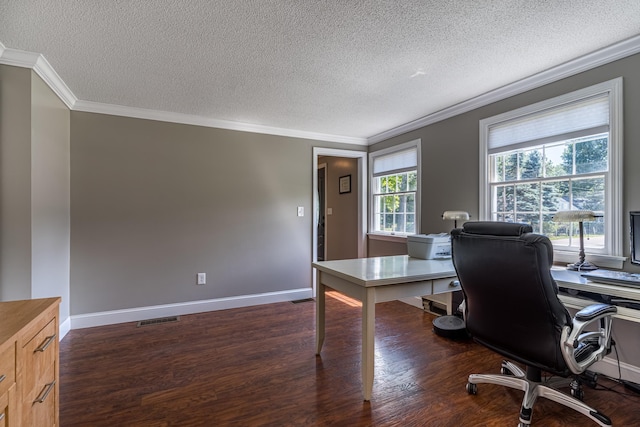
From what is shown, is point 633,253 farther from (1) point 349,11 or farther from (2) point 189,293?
(2) point 189,293

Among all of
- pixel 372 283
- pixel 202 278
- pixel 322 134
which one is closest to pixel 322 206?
pixel 322 134

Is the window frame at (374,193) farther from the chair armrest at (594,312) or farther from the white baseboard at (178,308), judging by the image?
the chair armrest at (594,312)

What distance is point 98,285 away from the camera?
312 cm

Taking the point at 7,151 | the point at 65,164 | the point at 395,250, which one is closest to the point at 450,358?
the point at 395,250

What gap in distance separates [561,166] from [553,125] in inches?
13.4

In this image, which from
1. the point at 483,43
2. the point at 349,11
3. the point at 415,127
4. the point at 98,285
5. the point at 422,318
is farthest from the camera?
the point at 415,127

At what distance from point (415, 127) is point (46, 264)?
3968mm

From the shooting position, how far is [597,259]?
2.15 metres

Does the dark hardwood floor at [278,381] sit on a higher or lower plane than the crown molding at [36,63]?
lower

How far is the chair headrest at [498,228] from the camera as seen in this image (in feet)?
4.92

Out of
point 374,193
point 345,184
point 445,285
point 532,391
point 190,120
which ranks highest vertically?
point 190,120

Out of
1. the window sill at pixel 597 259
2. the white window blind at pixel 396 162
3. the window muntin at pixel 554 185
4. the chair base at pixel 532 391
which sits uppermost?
the white window blind at pixel 396 162

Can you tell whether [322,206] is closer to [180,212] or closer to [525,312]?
[180,212]

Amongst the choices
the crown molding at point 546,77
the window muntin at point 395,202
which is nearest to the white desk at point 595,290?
the crown molding at point 546,77
